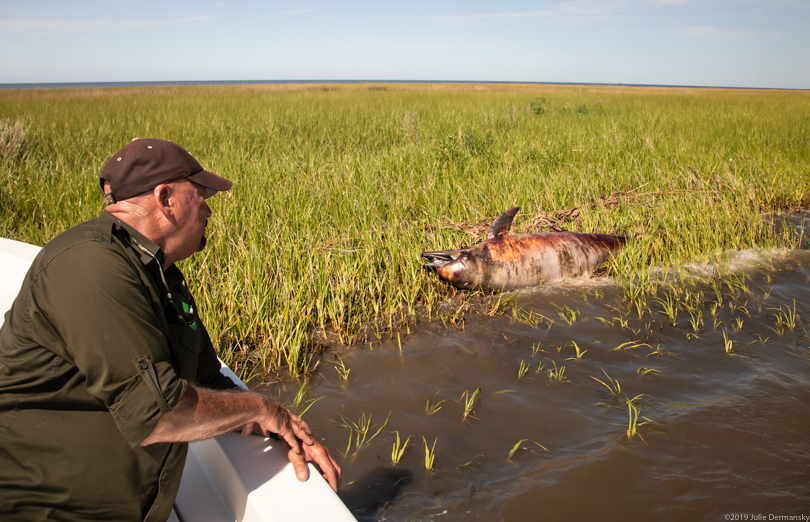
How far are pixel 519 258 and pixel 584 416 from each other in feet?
5.66

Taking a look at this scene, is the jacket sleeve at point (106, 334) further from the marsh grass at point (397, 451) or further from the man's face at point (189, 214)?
the marsh grass at point (397, 451)

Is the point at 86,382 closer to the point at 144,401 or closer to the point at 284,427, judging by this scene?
the point at 144,401

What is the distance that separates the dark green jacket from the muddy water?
3.36 ft

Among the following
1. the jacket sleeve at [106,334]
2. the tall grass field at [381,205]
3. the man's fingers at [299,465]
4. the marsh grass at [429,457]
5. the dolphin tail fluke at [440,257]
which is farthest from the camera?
the dolphin tail fluke at [440,257]

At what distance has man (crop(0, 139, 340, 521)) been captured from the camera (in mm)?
1074

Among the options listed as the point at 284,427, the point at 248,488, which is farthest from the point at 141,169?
the point at 248,488

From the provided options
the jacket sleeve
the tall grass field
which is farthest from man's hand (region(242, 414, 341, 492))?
the tall grass field

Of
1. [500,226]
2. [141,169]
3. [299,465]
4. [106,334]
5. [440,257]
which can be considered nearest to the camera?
[106,334]

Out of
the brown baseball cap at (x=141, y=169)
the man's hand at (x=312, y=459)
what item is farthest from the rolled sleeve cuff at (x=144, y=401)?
the brown baseball cap at (x=141, y=169)

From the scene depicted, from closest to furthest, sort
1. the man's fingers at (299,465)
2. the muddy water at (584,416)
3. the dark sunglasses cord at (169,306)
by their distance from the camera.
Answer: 1. the dark sunglasses cord at (169,306)
2. the man's fingers at (299,465)
3. the muddy water at (584,416)

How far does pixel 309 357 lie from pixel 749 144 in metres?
9.23

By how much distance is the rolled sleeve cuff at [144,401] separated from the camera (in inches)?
42.7

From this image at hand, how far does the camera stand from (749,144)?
28.0 feet

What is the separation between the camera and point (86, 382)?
1.10 metres
